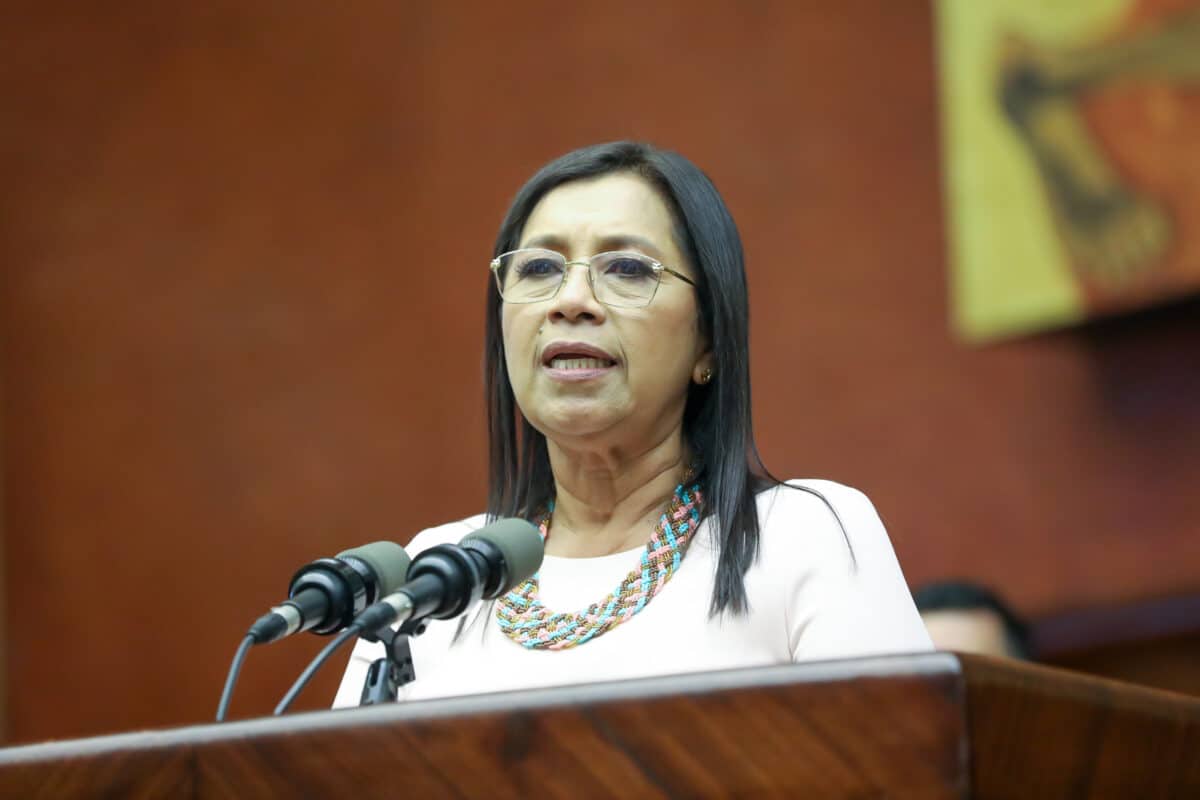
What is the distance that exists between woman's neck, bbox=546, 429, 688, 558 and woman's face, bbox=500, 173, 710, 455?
0.02 meters

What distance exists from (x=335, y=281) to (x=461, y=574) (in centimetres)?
376

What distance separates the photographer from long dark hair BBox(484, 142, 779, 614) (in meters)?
1.93

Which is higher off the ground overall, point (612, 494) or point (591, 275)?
point (591, 275)

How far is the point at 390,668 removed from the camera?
1.53 m

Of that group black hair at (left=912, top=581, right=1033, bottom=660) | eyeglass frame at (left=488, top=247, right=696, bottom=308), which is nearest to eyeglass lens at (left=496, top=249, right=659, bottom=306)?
eyeglass frame at (left=488, top=247, right=696, bottom=308)

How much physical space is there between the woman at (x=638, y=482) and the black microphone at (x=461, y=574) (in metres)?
0.17

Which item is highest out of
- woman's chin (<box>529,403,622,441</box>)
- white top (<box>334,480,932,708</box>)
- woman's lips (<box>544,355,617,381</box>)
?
woman's lips (<box>544,355,617,381</box>)

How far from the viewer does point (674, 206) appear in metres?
2.02

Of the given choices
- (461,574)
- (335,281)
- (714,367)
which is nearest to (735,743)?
(461,574)

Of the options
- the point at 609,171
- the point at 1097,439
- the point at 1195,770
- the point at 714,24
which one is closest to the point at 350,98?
the point at 714,24

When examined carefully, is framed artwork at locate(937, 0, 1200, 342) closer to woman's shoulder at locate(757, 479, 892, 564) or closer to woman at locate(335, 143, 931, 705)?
woman at locate(335, 143, 931, 705)

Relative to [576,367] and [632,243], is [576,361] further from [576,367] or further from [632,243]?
[632,243]

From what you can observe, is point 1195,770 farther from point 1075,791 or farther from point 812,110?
point 812,110

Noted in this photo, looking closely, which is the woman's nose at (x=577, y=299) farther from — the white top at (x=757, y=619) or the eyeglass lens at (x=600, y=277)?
the white top at (x=757, y=619)
